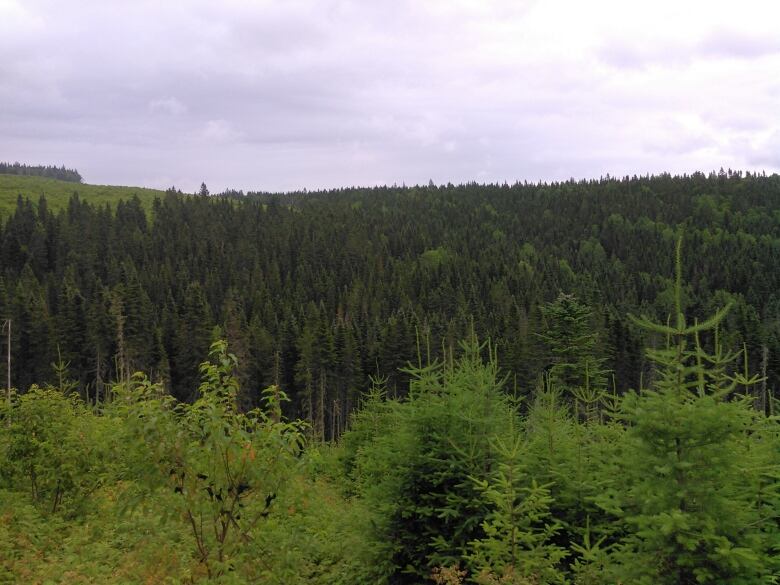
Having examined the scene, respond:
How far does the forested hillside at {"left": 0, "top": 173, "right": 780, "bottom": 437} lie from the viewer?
241 ft

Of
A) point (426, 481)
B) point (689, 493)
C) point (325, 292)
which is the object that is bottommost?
point (325, 292)

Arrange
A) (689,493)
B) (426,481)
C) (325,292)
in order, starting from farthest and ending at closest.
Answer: (325,292)
(426,481)
(689,493)

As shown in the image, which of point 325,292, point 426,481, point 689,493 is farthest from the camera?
point 325,292

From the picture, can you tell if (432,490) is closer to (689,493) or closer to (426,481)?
(426,481)

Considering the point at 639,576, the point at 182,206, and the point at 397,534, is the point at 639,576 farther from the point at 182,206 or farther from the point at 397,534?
the point at 182,206

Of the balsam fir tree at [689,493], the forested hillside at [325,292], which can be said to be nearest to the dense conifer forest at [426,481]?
the balsam fir tree at [689,493]

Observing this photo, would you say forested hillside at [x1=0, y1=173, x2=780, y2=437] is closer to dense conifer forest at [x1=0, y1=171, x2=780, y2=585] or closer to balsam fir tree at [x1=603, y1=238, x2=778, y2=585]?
dense conifer forest at [x1=0, y1=171, x2=780, y2=585]

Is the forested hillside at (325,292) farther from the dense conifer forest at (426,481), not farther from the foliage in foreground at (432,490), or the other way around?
the foliage in foreground at (432,490)

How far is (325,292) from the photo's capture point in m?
124

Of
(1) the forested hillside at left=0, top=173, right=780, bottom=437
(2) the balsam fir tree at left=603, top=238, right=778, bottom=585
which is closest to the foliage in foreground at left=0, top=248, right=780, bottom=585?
(2) the balsam fir tree at left=603, top=238, right=778, bottom=585

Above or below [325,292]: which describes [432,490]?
above

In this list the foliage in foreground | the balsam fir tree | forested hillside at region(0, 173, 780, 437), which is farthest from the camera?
forested hillside at region(0, 173, 780, 437)

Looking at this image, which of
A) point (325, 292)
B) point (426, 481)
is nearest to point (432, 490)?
point (426, 481)

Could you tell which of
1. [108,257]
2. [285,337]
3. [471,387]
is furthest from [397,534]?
[108,257]
